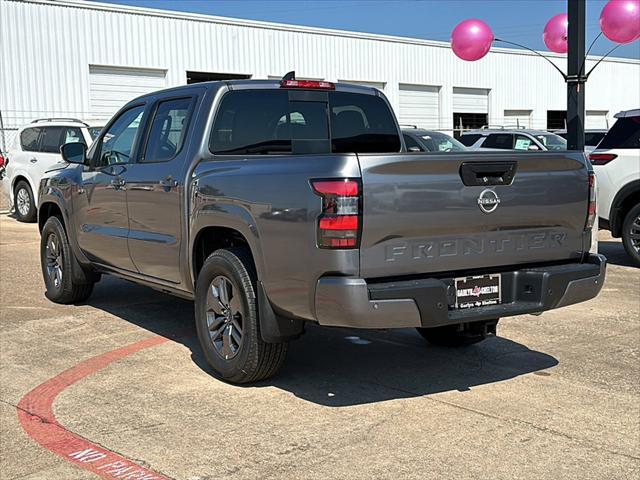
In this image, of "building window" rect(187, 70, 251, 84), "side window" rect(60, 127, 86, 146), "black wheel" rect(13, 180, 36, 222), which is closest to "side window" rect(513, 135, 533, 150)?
→ "side window" rect(60, 127, 86, 146)

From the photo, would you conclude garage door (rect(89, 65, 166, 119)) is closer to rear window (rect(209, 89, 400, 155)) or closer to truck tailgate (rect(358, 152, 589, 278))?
rear window (rect(209, 89, 400, 155))

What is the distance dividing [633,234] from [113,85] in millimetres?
18068

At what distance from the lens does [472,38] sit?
17.0 meters

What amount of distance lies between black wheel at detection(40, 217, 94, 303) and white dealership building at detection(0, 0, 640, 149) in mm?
14881

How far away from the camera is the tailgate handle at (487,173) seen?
4.46m

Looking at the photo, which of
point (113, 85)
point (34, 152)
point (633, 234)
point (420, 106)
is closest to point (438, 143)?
point (633, 234)

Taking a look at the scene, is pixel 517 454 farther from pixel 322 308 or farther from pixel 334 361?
pixel 334 361

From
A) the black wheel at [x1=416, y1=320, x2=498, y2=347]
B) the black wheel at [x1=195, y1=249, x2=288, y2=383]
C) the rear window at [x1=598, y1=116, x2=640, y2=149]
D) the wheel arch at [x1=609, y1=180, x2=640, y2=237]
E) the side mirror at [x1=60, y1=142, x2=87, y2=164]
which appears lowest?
the black wheel at [x1=416, y1=320, x2=498, y2=347]

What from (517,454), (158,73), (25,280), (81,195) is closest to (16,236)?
(25,280)

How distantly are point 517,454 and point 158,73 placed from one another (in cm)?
2296

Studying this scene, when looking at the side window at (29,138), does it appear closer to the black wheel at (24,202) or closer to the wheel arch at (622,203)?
the black wheel at (24,202)

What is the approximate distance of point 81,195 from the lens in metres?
7.01

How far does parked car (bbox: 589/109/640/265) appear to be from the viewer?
32.0 ft

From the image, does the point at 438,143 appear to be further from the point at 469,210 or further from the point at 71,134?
the point at 469,210
